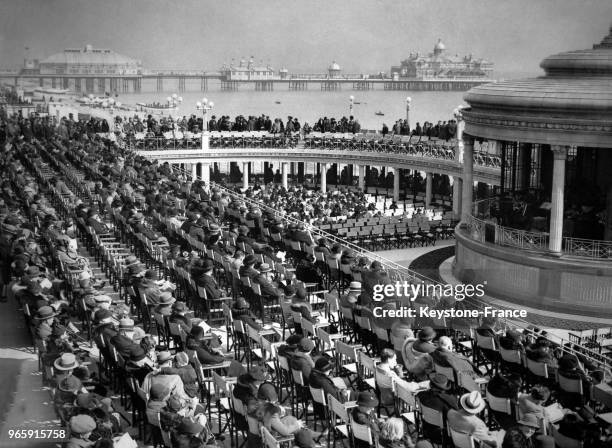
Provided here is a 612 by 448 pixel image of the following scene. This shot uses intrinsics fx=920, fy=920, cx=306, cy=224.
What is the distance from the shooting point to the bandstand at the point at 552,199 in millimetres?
18938

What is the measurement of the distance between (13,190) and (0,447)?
15815 mm

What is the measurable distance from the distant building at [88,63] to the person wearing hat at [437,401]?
3937 centimetres

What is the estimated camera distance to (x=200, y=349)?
1212 cm

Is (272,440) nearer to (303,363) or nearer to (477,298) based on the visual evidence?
(303,363)

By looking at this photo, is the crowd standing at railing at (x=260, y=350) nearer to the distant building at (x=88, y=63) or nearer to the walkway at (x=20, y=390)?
the walkway at (x=20, y=390)

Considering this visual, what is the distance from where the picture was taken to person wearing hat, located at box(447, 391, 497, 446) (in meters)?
9.66

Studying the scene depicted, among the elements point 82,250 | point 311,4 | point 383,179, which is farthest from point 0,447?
point 311,4

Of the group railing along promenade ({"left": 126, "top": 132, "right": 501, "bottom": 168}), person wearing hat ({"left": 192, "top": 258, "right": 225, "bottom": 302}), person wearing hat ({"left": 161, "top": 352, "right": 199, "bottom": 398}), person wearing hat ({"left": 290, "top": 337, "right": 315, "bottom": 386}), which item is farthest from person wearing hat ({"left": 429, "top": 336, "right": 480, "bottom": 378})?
railing along promenade ({"left": 126, "top": 132, "right": 501, "bottom": 168})

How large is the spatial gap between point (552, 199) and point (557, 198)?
0.69 ft

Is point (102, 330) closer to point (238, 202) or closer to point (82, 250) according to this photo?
point (82, 250)

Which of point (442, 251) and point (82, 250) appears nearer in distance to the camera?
point (82, 250)

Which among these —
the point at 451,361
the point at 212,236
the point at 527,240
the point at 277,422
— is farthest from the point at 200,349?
Result: the point at 527,240

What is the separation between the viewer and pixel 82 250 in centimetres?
2181

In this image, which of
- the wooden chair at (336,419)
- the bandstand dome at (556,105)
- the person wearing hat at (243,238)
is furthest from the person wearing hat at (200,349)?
the bandstand dome at (556,105)
